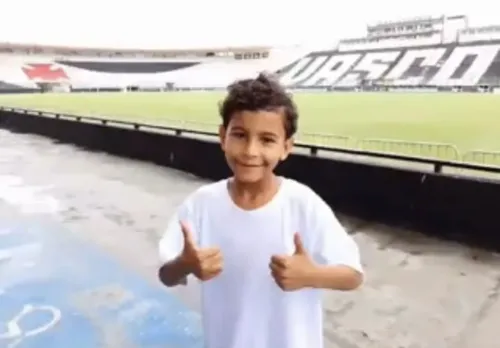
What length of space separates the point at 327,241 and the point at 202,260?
26 cm

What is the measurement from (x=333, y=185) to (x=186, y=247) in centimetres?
516

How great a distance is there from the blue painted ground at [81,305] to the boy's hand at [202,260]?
190 cm

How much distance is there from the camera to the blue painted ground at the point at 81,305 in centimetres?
300

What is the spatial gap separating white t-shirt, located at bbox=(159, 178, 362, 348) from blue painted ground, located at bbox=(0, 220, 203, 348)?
182cm

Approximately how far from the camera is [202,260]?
111cm

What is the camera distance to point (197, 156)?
8453 mm

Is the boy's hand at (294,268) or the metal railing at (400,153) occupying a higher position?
the boy's hand at (294,268)

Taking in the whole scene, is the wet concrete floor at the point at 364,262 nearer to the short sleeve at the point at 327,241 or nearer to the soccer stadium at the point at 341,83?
the soccer stadium at the point at 341,83

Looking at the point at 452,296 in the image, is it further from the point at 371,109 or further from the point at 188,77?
the point at 188,77

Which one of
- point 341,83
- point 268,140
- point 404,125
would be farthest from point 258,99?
point 341,83

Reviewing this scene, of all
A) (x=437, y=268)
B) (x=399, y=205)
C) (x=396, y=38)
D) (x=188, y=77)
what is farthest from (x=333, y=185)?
(x=188, y=77)

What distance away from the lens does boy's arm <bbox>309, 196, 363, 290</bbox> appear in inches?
46.1

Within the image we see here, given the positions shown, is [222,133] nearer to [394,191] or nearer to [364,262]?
[364,262]

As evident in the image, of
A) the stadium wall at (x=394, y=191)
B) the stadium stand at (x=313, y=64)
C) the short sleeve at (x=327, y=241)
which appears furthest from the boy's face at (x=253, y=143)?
the stadium stand at (x=313, y=64)
